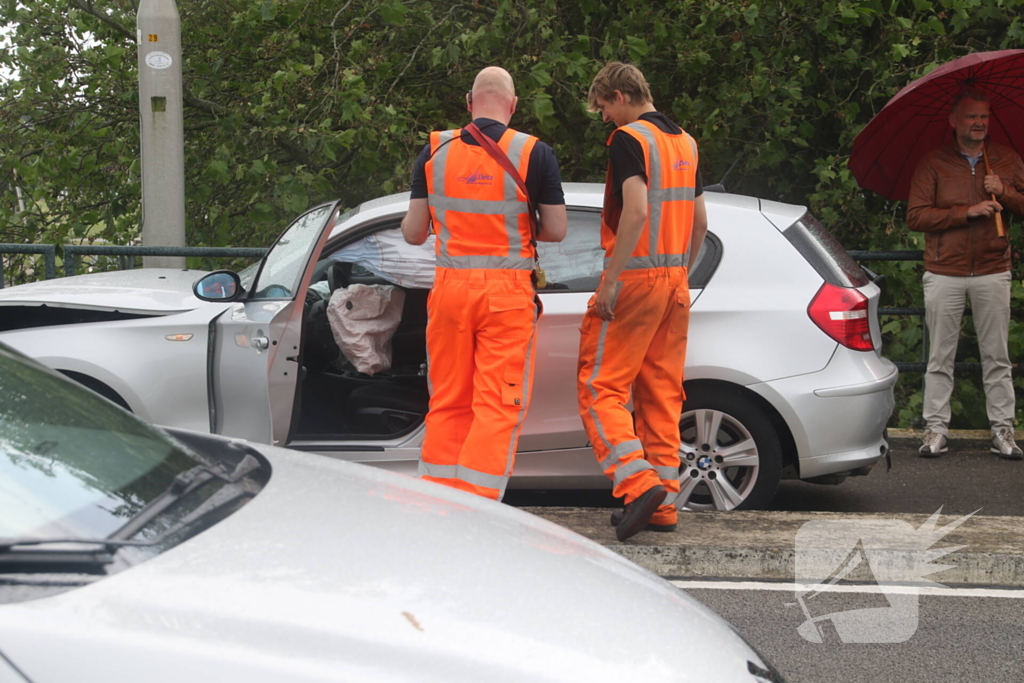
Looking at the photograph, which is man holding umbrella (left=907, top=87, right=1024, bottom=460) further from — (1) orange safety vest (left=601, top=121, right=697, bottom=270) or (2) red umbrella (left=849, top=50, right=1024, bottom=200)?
(1) orange safety vest (left=601, top=121, right=697, bottom=270)

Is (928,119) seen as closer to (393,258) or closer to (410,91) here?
(393,258)

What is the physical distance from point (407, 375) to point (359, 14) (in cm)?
517

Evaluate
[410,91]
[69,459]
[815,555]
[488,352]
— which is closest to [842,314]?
[815,555]

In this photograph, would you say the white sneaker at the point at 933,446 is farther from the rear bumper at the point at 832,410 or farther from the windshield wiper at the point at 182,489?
the windshield wiper at the point at 182,489

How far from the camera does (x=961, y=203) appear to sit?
6.59 m

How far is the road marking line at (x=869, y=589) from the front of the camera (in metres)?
4.20

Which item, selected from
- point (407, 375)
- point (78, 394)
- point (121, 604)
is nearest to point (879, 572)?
point (407, 375)

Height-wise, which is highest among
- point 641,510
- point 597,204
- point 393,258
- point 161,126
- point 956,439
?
point 161,126

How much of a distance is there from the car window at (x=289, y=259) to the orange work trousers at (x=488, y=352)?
2.35 feet

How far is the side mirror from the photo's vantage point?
16.3 ft

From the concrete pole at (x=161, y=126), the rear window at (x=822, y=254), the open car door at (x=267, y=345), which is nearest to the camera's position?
the open car door at (x=267, y=345)

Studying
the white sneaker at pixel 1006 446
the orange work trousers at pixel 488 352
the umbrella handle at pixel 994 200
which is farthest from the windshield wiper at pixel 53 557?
the white sneaker at pixel 1006 446

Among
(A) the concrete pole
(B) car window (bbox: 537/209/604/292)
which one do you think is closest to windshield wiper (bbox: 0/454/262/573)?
(B) car window (bbox: 537/209/604/292)

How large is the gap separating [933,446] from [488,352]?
3751 mm
